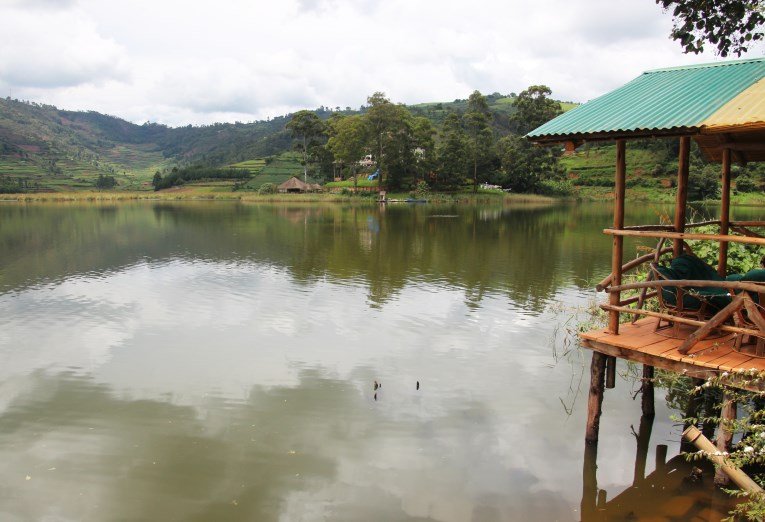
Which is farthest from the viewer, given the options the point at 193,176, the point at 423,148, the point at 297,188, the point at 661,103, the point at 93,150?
the point at 93,150

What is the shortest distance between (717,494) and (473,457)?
9.36 ft

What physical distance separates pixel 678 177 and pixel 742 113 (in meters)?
1.47

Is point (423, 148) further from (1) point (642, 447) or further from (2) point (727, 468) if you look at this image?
(2) point (727, 468)

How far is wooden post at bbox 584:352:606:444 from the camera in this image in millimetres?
7477

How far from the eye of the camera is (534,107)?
79375mm

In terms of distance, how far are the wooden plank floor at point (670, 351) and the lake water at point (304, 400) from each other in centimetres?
156

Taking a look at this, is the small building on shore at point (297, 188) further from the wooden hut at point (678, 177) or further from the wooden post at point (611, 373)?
the wooden post at point (611, 373)

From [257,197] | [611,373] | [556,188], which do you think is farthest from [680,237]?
[257,197]

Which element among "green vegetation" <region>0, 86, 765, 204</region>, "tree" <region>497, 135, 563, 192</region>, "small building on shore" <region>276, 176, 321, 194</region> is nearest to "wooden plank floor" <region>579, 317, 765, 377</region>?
"green vegetation" <region>0, 86, 765, 204</region>

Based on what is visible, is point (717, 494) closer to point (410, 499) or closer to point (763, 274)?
point (763, 274)

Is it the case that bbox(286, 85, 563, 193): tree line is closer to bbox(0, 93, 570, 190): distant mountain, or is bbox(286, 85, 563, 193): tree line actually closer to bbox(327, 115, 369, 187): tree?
bbox(327, 115, 369, 187): tree

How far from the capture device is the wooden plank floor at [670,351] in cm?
634

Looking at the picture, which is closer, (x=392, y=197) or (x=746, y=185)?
(x=746, y=185)

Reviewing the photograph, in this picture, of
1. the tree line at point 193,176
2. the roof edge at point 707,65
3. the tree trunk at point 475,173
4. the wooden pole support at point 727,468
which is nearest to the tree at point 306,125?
the tree line at point 193,176
